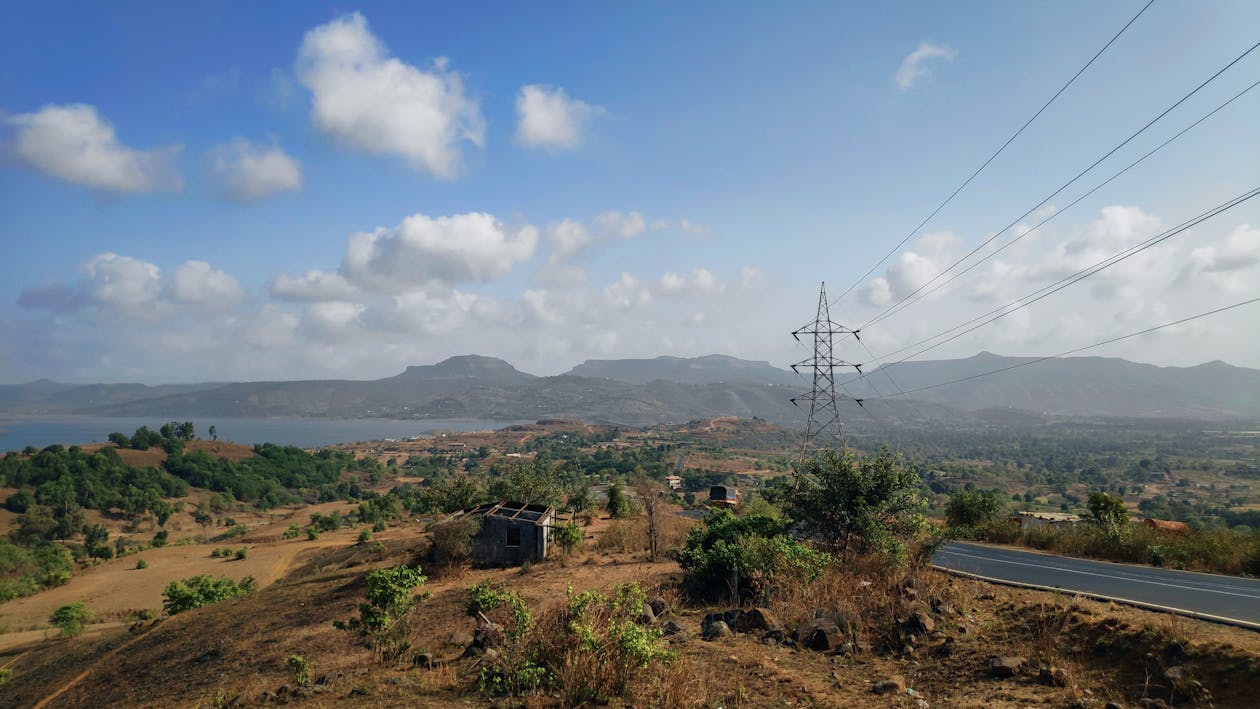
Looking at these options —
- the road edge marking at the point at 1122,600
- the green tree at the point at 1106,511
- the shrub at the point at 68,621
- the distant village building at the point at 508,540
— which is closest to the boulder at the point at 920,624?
the road edge marking at the point at 1122,600

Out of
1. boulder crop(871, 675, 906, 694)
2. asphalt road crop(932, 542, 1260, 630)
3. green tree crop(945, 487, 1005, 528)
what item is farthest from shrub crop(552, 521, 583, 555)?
green tree crop(945, 487, 1005, 528)

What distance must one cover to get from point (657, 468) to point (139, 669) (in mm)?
88823

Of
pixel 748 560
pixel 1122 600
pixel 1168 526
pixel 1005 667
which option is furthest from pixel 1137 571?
pixel 748 560

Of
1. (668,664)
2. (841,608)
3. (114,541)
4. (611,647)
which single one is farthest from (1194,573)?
(114,541)

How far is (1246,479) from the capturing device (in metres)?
113

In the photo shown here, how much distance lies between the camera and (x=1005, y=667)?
9.71 m

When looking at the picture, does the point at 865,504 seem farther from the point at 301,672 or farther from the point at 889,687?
the point at 301,672

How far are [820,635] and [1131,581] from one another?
33.8 feet

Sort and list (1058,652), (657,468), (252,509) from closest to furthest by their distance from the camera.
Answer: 1. (1058,652)
2. (252,509)
3. (657,468)

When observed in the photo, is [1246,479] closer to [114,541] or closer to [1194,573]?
[1194,573]

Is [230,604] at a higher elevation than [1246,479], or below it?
higher

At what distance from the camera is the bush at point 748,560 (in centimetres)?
1466

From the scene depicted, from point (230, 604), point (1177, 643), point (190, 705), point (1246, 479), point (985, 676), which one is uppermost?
point (1177, 643)

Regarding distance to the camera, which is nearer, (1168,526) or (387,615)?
(387,615)
